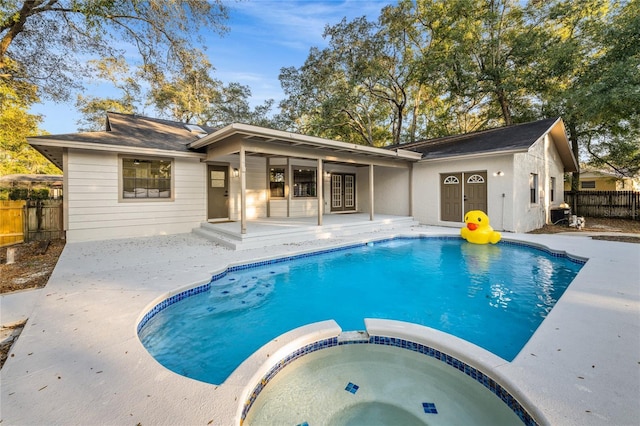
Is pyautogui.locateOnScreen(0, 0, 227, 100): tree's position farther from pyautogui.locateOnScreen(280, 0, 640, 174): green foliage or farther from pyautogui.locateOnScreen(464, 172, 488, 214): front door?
pyautogui.locateOnScreen(280, 0, 640, 174): green foliage

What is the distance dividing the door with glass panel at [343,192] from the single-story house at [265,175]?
0.47 feet

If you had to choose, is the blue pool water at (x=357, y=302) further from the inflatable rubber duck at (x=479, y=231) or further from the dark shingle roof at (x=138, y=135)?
the dark shingle roof at (x=138, y=135)

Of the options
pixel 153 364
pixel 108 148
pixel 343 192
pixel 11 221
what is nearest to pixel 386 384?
pixel 153 364

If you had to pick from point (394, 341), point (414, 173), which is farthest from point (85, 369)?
point (414, 173)

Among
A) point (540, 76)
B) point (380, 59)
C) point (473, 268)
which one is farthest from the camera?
point (380, 59)

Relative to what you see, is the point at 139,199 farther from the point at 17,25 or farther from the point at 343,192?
the point at 343,192

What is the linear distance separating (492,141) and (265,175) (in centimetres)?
829

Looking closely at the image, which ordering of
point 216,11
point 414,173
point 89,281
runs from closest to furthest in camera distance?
point 89,281, point 216,11, point 414,173

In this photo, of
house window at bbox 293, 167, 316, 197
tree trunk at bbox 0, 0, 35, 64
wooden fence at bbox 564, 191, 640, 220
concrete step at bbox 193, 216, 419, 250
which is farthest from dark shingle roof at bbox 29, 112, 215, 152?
wooden fence at bbox 564, 191, 640, 220

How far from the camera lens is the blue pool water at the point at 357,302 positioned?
9.56 ft

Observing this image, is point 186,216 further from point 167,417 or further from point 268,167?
point 167,417

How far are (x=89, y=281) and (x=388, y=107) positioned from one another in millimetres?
20534

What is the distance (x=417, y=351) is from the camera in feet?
8.65

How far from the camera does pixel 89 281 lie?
13.5 ft
